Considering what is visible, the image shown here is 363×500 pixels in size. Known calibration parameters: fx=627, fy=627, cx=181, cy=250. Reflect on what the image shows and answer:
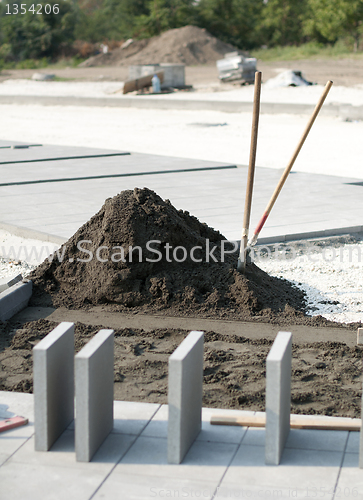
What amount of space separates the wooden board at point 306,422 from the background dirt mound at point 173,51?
46.6m

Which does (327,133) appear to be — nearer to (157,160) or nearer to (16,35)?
(157,160)

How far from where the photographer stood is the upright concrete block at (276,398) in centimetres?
308

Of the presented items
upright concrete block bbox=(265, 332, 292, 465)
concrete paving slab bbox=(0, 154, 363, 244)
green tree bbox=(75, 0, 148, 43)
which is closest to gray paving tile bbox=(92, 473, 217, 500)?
upright concrete block bbox=(265, 332, 292, 465)

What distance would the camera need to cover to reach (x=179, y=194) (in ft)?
31.3

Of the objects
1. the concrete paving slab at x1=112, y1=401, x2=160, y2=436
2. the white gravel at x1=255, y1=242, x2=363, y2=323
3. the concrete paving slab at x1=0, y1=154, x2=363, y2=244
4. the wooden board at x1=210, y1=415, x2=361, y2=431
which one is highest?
the concrete paving slab at x1=0, y1=154, x2=363, y2=244

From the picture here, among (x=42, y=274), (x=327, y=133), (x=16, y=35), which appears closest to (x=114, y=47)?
(x=16, y=35)

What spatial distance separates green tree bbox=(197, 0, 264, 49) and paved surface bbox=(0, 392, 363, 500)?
5731cm

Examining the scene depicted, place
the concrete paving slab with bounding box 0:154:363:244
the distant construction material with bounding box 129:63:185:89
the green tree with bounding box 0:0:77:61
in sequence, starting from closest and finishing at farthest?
1. the concrete paving slab with bounding box 0:154:363:244
2. the distant construction material with bounding box 129:63:185:89
3. the green tree with bounding box 0:0:77:61

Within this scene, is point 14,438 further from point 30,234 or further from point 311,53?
point 311,53

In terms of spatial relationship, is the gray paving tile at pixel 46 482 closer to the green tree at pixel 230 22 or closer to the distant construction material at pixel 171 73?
the distant construction material at pixel 171 73

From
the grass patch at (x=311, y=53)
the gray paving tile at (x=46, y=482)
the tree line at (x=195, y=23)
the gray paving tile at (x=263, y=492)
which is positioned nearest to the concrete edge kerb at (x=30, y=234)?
the gray paving tile at (x=46, y=482)

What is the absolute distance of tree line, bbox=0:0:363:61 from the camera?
186 ft

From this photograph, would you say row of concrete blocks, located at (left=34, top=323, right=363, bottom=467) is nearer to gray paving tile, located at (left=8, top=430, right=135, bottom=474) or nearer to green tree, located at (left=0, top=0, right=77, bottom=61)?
gray paving tile, located at (left=8, top=430, right=135, bottom=474)

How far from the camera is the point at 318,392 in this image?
3916 millimetres
